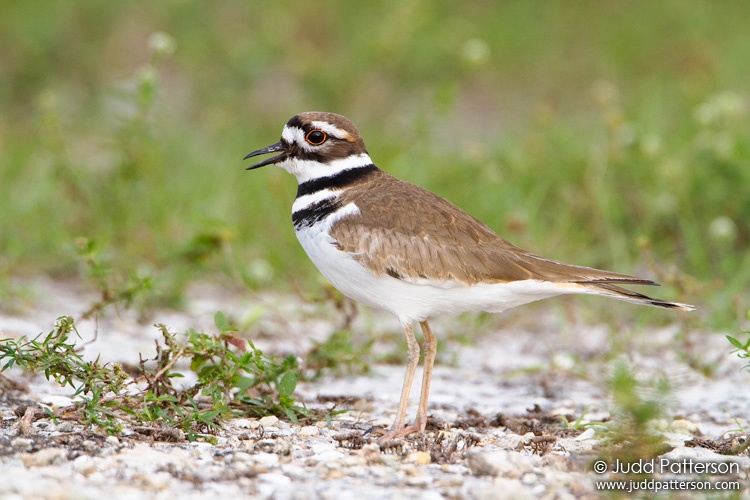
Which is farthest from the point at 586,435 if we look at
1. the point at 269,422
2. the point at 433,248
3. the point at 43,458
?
the point at 43,458

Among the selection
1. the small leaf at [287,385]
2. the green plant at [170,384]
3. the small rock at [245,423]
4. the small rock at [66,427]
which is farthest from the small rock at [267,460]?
the small rock at [66,427]

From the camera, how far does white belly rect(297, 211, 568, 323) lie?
396 centimetres

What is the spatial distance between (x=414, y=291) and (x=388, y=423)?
62 centimetres

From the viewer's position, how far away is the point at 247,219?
6.96 m

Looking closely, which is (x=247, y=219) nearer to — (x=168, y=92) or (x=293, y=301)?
(x=293, y=301)

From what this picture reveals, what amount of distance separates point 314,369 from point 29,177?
3.53 metres

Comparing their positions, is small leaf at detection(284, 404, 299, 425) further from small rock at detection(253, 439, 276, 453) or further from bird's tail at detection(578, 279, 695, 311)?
bird's tail at detection(578, 279, 695, 311)

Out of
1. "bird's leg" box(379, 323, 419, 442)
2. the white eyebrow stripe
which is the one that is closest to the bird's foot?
"bird's leg" box(379, 323, 419, 442)

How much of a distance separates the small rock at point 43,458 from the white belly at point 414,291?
1.40m

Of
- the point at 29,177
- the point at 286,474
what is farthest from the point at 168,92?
the point at 286,474

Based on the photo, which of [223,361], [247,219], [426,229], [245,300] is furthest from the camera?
[247,219]

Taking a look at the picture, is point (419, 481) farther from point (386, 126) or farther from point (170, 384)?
point (386, 126)

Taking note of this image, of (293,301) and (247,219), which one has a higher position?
(247,219)

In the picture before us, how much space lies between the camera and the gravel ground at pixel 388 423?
296 cm
